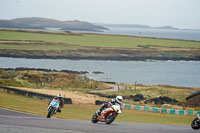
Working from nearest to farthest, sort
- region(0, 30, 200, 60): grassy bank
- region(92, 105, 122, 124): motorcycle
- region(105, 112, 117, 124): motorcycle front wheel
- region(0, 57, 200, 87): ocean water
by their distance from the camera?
region(92, 105, 122, 124): motorcycle < region(105, 112, 117, 124): motorcycle front wheel < region(0, 57, 200, 87): ocean water < region(0, 30, 200, 60): grassy bank

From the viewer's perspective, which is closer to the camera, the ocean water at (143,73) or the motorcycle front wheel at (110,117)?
→ the motorcycle front wheel at (110,117)

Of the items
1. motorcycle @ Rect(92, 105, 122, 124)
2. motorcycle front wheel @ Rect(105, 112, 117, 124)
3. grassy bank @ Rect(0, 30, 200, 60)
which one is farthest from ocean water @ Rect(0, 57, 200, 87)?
motorcycle front wheel @ Rect(105, 112, 117, 124)

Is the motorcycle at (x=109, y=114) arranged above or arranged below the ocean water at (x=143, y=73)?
above

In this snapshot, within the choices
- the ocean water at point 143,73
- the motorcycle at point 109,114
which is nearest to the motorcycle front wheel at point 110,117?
the motorcycle at point 109,114

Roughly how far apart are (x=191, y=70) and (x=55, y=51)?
170 feet

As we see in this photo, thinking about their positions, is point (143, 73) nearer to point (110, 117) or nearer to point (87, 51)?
point (87, 51)

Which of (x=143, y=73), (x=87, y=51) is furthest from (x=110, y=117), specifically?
(x=87, y=51)

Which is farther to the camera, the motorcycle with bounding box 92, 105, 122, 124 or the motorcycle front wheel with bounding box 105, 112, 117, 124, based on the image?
the motorcycle front wheel with bounding box 105, 112, 117, 124

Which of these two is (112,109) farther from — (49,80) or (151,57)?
(151,57)

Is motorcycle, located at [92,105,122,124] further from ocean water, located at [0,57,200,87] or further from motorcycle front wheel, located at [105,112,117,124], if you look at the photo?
ocean water, located at [0,57,200,87]

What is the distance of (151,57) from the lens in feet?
549

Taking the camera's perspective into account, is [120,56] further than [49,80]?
Yes

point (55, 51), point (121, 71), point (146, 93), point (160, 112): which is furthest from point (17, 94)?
point (55, 51)

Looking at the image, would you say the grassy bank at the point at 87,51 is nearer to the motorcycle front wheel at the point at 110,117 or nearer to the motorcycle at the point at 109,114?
the motorcycle at the point at 109,114
